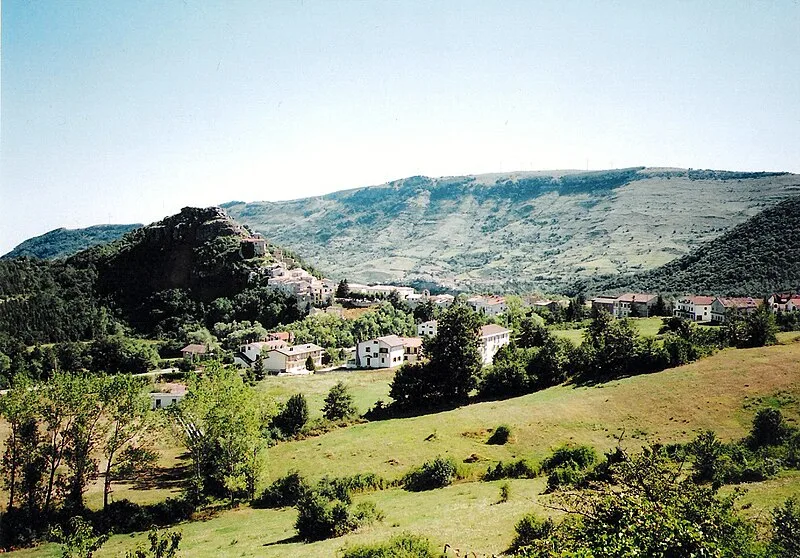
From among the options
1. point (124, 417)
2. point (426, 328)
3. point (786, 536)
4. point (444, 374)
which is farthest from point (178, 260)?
point (786, 536)

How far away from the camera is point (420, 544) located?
16.3 metres

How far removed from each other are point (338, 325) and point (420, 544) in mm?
85490

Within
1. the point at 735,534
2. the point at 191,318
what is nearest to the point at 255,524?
the point at 735,534

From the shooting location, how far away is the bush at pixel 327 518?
23234mm

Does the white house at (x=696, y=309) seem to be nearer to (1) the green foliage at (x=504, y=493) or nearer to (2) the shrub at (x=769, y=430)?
(2) the shrub at (x=769, y=430)

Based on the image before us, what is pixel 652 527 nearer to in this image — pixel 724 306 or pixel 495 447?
pixel 495 447

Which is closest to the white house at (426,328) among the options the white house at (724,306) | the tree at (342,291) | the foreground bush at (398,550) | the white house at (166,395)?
the tree at (342,291)

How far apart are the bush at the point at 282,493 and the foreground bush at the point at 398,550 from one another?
15771 mm

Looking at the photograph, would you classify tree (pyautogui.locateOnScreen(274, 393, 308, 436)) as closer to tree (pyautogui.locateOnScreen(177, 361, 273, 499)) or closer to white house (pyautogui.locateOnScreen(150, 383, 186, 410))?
tree (pyautogui.locateOnScreen(177, 361, 273, 499))

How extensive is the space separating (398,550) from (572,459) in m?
15.5

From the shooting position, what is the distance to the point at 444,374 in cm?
5156

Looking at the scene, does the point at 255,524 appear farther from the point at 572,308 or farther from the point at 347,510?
the point at 572,308

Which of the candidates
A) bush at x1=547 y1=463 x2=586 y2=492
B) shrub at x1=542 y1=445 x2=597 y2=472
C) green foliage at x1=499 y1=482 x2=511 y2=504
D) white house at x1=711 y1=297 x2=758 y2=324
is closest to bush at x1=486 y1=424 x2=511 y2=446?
shrub at x1=542 y1=445 x2=597 y2=472

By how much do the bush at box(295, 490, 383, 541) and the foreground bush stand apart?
21.8 feet
